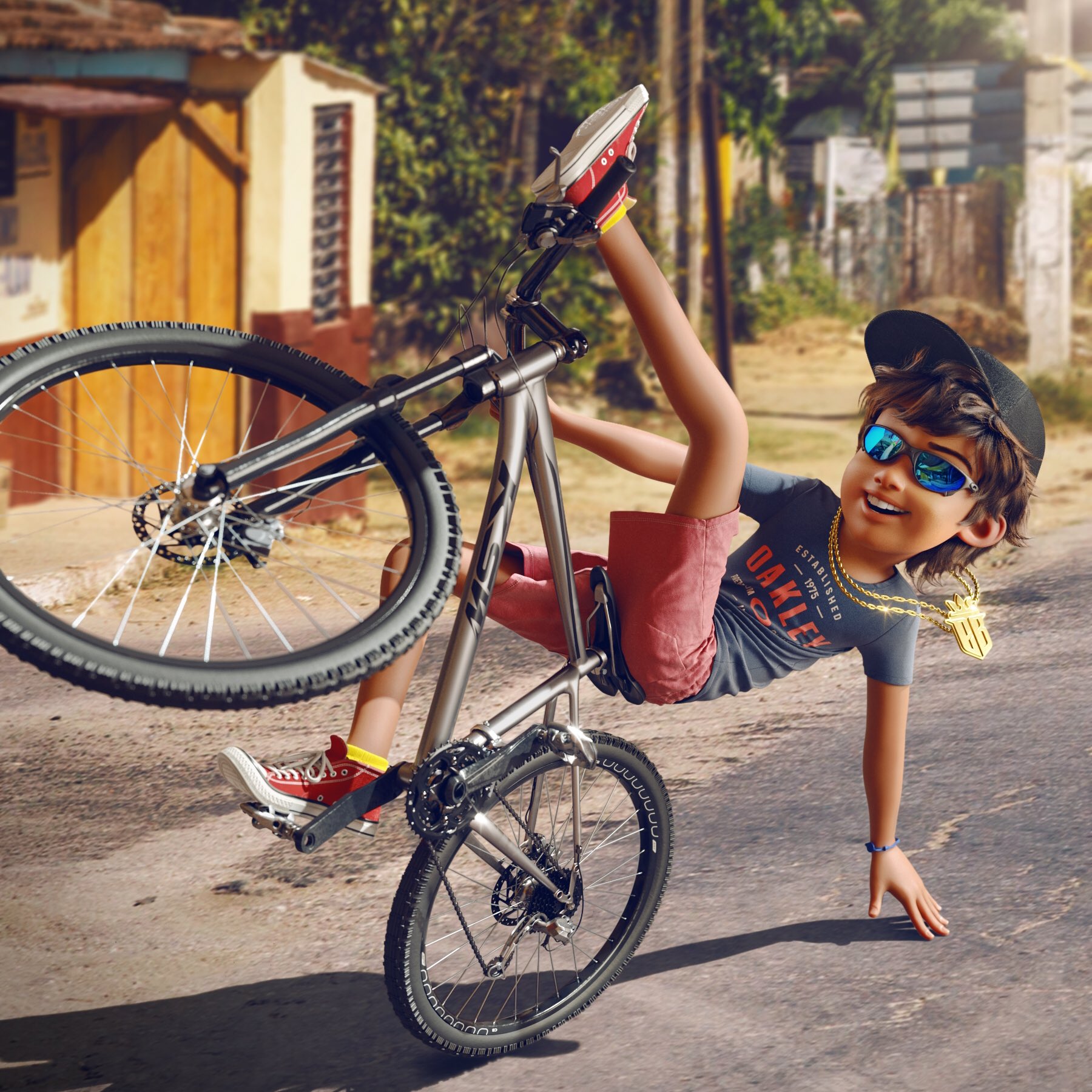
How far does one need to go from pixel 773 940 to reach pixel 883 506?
1.18 metres

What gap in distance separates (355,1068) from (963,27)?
12.9m

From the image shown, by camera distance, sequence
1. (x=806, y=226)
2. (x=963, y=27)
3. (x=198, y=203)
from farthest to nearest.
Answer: (x=806, y=226) < (x=963, y=27) < (x=198, y=203)

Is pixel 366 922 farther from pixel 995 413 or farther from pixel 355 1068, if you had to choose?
pixel 995 413

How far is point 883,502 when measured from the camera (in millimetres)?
2963

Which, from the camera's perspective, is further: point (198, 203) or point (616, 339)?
point (616, 339)

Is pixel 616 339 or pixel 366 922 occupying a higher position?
pixel 616 339

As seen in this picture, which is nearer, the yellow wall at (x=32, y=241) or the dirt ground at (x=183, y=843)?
the dirt ground at (x=183, y=843)

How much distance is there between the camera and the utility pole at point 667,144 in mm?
11438

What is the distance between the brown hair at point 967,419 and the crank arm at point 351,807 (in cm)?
119

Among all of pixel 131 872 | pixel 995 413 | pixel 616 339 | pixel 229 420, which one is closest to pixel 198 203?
pixel 229 420

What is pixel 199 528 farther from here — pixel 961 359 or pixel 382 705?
pixel 961 359

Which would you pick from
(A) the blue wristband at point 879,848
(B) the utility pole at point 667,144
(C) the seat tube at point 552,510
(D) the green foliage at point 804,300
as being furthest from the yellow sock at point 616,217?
(D) the green foliage at point 804,300

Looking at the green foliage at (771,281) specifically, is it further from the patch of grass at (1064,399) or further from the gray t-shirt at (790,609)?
the gray t-shirt at (790,609)

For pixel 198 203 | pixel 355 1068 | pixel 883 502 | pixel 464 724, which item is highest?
pixel 198 203
